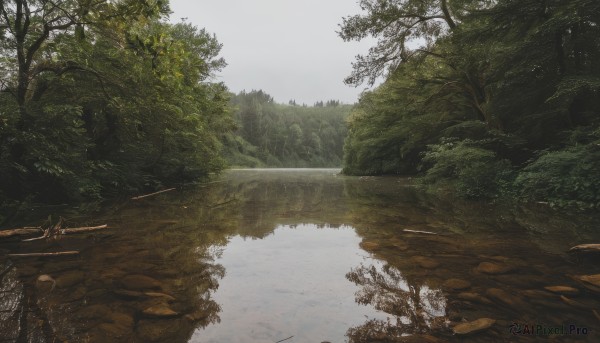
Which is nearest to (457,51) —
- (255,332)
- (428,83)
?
(428,83)

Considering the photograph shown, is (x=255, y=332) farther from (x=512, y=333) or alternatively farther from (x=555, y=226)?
(x=555, y=226)

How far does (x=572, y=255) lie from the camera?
4336 millimetres

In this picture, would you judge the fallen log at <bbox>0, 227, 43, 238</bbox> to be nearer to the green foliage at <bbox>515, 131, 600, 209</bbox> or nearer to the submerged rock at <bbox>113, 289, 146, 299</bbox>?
the submerged rock at <bbox>113, 289, 146, 299</bbox>

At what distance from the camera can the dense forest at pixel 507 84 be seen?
334 inches

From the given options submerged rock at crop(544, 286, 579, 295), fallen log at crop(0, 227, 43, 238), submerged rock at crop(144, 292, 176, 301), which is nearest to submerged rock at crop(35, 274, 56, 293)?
submerged rock at crop(144, 292, 176, 301)

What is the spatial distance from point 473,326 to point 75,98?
1111 cm

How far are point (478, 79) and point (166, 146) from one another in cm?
1477

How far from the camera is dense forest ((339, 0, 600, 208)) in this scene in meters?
8.49

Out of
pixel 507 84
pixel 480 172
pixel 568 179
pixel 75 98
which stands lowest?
pixel 568 179

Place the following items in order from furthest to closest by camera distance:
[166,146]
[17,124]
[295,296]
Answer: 1. [166,146]
2. [17,124]
3. [295,296]

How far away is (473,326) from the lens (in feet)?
8.61

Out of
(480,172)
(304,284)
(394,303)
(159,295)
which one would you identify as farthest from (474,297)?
(480,172)

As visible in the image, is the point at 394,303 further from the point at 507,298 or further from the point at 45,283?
the point at 45,283

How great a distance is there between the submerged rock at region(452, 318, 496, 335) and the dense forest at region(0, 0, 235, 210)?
13.7 ft
